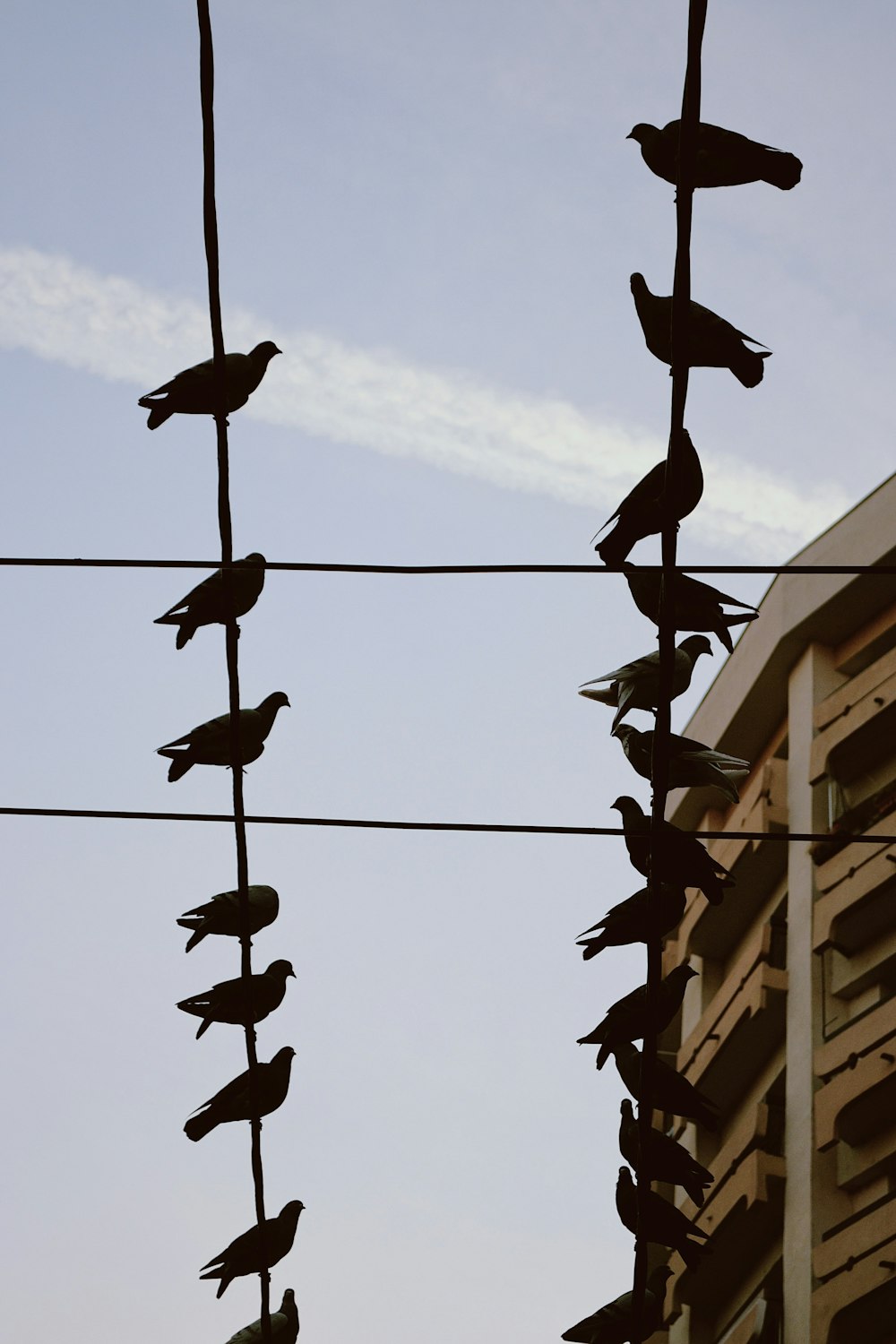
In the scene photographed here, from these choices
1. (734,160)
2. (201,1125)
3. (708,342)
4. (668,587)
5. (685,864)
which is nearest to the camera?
(734,160)

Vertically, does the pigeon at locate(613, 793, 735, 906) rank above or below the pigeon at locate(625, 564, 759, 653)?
below

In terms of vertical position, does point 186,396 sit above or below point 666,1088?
above

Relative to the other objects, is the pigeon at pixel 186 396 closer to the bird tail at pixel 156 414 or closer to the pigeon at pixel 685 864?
the bird tail at pixel 156 414

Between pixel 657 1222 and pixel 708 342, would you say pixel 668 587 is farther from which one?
pixel 657 1222

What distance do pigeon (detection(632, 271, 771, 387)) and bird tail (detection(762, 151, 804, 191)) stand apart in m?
0.37

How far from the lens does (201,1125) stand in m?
5.45

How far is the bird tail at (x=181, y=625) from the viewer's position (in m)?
5.06

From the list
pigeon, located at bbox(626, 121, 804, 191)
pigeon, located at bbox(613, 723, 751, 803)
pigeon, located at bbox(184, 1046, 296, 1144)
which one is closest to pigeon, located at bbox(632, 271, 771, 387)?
pigeon, located at bbox(626, 121, 804, 191)

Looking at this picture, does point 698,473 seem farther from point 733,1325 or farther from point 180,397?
point 733,1325

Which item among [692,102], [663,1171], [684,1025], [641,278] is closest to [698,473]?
[641,278]

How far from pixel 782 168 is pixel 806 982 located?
53.3ft

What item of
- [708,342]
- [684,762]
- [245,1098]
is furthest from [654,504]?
[245,1098]

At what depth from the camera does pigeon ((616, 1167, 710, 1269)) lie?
190 inches

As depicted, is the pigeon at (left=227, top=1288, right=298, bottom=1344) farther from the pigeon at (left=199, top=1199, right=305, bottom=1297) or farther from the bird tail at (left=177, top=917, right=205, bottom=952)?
the bird tail at (left=177, top=917, right=205, bottom=952)
